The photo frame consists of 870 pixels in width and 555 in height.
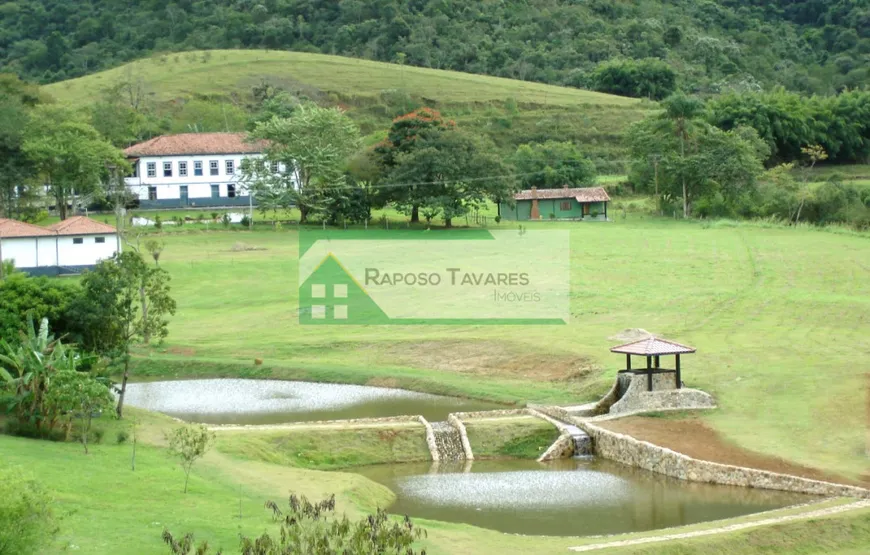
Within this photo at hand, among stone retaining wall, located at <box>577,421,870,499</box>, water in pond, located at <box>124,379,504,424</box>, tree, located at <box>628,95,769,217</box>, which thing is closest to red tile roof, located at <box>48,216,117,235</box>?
water in pond, located at <box>124,379,504,424</box>

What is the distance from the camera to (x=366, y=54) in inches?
6280

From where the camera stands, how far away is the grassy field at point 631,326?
35438 millimetres

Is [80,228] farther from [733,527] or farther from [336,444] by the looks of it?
[733,527]

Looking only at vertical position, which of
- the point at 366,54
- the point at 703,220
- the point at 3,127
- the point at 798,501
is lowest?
the point at 798,501

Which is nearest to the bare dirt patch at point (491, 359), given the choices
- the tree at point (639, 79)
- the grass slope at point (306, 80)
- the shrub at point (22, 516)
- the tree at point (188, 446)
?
the tree at point (188, 446)

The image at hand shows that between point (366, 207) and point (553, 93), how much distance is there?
203 ft

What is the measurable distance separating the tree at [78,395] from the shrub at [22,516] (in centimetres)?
948

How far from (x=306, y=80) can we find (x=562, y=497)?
11167 centimetres

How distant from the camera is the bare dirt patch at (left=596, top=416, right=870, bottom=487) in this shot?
29750 millimetres

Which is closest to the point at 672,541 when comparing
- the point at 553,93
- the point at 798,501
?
the point at 798,501

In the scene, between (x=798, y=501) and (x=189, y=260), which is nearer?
(x=798, y=501)

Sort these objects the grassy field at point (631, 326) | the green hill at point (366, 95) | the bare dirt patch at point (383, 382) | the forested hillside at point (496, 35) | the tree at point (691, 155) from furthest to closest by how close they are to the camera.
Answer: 1. the forested hillside at point (496, 35)
2. the green hill at point (366, 95)
3. the tree at point (691, 155)
4. the bare dirt patch at point (383, 382)
5. the grassy field at point (631, 326)

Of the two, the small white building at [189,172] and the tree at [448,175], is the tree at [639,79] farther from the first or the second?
the tree at [448,175]

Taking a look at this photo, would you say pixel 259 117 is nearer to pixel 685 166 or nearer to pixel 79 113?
pixel 79 113
